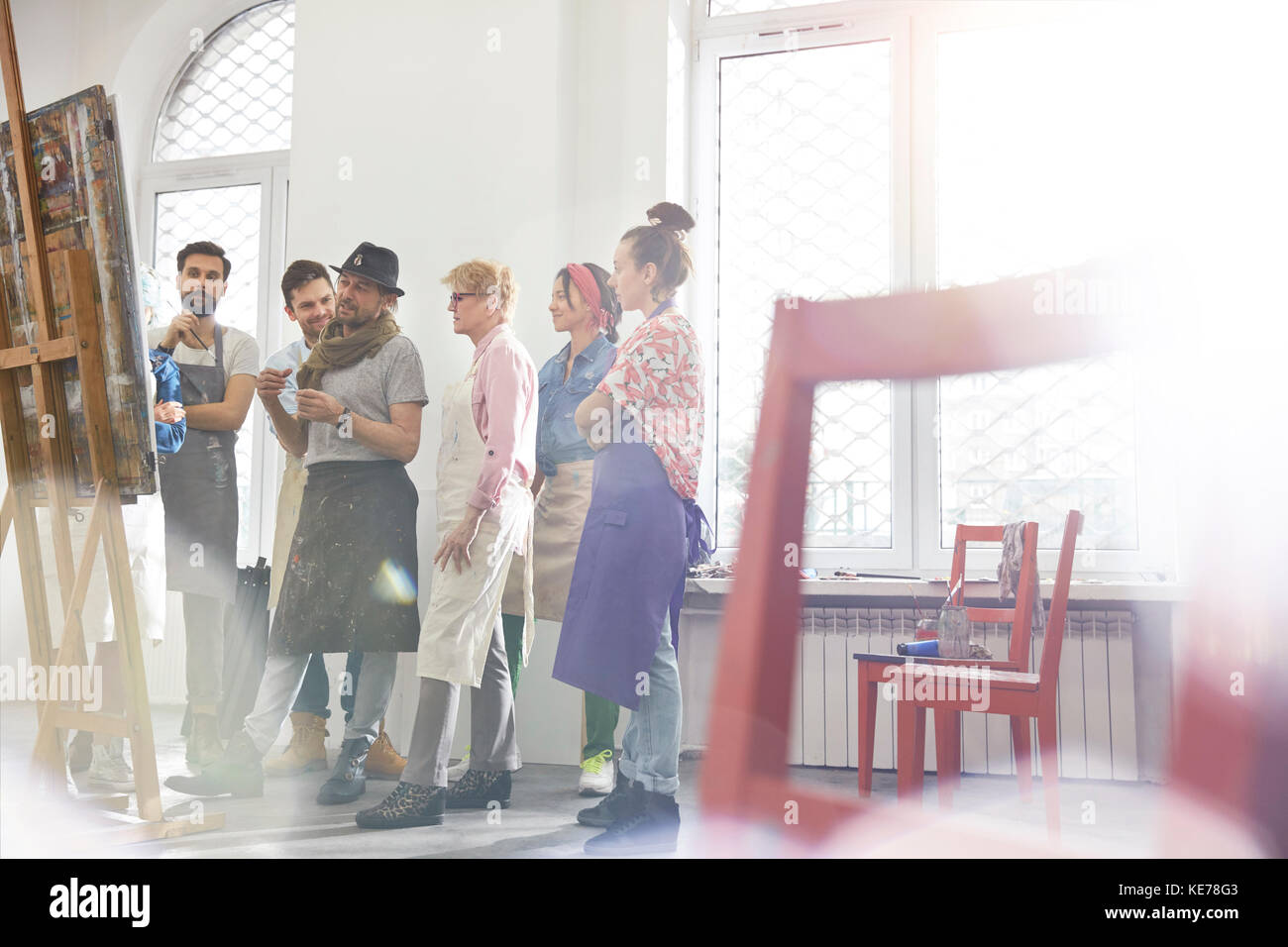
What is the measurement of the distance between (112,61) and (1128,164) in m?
4.45

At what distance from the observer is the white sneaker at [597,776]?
9.32 ft

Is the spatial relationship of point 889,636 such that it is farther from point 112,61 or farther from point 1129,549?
point 112,61

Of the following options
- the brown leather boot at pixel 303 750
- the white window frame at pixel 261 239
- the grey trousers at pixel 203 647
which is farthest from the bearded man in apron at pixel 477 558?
the white window frame at pixel 261 239

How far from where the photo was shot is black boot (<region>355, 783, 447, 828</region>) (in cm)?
224

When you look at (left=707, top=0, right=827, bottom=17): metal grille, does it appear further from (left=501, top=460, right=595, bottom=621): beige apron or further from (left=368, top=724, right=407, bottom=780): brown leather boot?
(left=368, top=724, right=407, bottom=780): brown leather boot

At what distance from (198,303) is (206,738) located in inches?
50.1

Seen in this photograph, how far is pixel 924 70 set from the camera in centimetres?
390

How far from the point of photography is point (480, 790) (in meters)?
2.58

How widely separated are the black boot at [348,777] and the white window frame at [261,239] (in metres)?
1.96

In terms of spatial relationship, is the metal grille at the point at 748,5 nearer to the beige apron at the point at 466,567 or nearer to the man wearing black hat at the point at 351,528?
the man wearing black hat at the point at 351,528

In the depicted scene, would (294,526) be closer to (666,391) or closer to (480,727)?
(480,727)

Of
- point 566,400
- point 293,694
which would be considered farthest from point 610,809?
point 566,400

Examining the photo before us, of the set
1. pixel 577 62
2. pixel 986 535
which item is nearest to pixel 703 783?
pixel 986 535

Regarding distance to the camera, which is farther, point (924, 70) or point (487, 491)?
point (924, 70)
